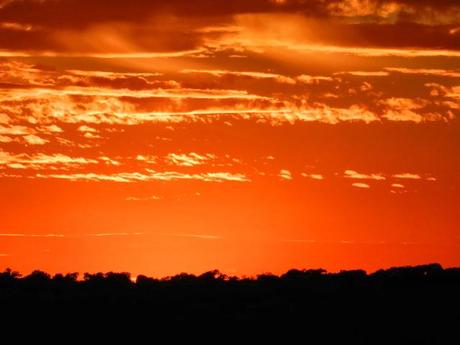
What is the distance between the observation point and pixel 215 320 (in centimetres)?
7269

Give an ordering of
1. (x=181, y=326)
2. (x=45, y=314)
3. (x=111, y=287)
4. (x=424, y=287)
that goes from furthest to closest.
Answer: (x=111, y=287), (x=424, y=287), (x=45, y=314), (x=181, y=326)

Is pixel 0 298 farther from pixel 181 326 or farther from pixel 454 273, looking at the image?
pixel 454 273

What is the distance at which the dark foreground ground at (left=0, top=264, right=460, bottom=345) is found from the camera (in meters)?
68.6

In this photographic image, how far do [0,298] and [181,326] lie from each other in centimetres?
1695

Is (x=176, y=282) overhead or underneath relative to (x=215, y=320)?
overhead

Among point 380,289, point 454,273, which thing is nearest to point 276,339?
point 380,289

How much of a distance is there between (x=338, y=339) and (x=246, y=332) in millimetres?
5674

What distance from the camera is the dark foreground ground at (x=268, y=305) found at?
68562 millimetres

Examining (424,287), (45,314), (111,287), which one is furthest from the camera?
(111,287)

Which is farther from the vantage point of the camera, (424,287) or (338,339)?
(424,287)

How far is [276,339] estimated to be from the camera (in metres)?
67.3

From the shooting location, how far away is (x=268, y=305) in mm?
75938

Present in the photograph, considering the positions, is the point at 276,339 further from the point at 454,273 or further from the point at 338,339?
the point at 454,273

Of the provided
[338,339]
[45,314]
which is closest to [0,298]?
[45,314]
